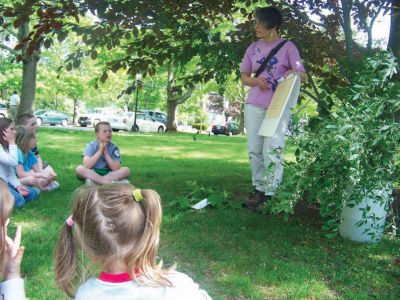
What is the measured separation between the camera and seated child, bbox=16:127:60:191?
18.1 feet

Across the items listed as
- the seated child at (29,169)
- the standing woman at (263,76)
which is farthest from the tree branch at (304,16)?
the seated child at (29,169)

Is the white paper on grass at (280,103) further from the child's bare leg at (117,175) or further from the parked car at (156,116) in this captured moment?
the parked car at (156,116)

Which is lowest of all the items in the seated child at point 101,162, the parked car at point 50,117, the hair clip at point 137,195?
the parked car at point 50,117

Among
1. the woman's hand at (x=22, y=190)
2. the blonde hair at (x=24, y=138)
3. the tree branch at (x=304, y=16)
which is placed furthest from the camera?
the tree branch at (x=304, y=16)

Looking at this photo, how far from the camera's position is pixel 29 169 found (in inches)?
232

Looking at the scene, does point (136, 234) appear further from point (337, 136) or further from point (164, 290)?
point (337, 136)

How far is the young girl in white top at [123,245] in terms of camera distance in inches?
63.9

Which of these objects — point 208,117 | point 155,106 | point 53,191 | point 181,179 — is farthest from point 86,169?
point 208,117

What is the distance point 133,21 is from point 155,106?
40.0 meters

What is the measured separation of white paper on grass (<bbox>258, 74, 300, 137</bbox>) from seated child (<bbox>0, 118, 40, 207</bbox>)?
101 inches

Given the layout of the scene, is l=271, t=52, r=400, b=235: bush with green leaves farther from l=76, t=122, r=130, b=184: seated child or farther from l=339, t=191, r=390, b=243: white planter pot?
l=76, t=122, r=130, b=184: seated child

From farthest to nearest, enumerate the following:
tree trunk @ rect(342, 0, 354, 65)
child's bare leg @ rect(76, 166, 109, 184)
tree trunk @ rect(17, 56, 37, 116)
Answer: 1. tree trunk @ rect(17, 56, 37, 116)
2. child's bare leg @ rect(76, 166, 109, 184)
3. tree trunk @ rect(342, 0, 354, 65)

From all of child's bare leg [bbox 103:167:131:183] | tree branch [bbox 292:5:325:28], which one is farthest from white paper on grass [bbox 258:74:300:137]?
child's bare leg [bbox 103:167:131:183]

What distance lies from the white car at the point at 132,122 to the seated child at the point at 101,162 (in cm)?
2245
